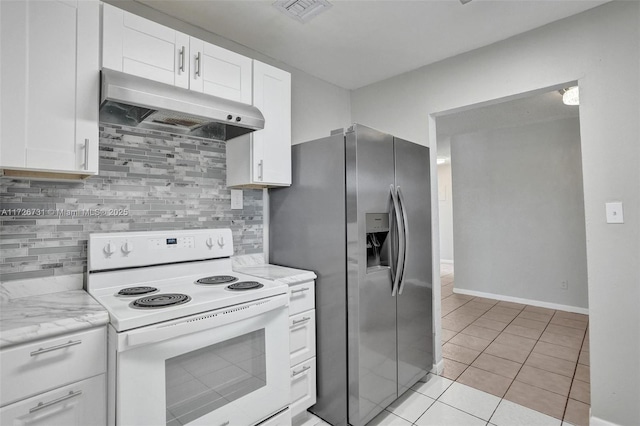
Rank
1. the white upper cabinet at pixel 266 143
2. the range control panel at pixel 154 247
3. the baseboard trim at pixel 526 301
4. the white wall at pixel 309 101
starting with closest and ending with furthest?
1. the range control panel at pixel 154 247
2. the white upper cabinet at pixel 266 143
3. the white wall at pixel 309 101
4. the baseboard trim at pixel 526 301

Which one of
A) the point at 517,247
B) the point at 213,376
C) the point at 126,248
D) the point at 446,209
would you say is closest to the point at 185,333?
the point at 213,376

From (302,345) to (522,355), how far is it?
2289 millimetres

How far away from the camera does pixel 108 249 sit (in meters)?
1.71

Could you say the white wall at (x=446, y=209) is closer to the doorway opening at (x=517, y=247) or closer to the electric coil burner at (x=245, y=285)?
the doorway opening at (x=517, y=247)

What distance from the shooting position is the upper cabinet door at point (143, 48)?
1543mm

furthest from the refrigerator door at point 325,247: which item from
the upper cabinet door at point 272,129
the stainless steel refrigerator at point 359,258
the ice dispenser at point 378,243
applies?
the ice dispenser at point 378,243

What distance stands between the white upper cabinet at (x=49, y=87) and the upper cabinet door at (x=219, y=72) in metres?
0.46

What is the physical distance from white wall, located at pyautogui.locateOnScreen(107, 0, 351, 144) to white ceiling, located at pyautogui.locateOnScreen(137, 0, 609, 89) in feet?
0.20

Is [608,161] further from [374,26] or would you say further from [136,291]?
[136,291]

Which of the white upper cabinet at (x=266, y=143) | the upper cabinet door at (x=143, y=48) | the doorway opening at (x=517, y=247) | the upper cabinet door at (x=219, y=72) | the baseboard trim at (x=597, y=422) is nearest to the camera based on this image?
the upper cabinet door at (x=143, y=48)

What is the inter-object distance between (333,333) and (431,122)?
6.27 feet

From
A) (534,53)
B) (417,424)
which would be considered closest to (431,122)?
(534,53)

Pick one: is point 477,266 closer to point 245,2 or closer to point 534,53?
point 534,53

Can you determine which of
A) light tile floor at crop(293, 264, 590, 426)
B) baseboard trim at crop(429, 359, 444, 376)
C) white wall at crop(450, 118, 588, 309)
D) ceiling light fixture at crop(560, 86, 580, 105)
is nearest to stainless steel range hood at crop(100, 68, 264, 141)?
light tile floor at crop(293, 264, 590, 426)
